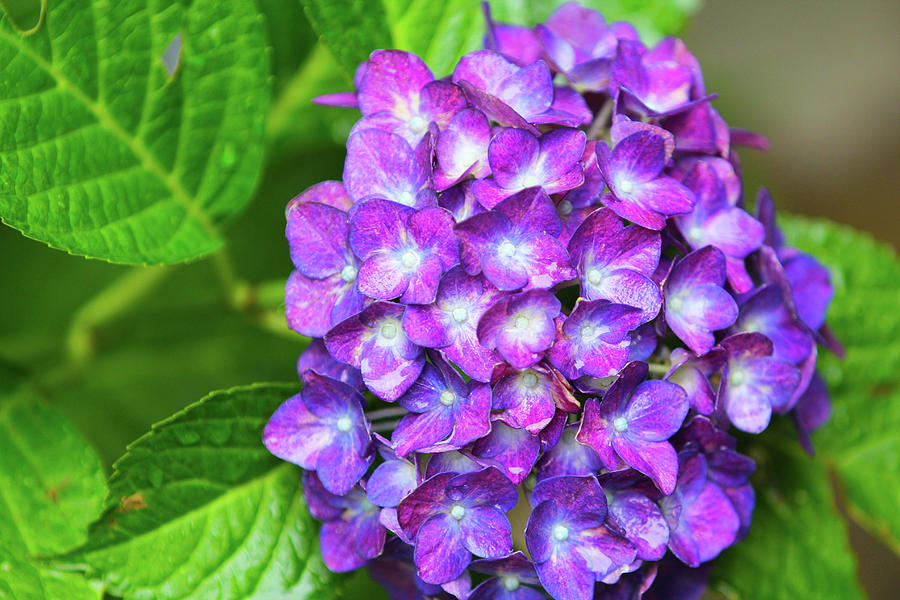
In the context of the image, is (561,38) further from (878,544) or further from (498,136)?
(878,544)

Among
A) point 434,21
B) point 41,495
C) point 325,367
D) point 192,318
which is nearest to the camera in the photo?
point 325,367

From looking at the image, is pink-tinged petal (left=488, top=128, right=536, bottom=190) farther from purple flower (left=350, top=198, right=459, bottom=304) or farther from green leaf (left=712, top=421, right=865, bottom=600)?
green leaf (left=712, top=421, right=865, bottom=600)

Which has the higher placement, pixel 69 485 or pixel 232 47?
pixel 232 47

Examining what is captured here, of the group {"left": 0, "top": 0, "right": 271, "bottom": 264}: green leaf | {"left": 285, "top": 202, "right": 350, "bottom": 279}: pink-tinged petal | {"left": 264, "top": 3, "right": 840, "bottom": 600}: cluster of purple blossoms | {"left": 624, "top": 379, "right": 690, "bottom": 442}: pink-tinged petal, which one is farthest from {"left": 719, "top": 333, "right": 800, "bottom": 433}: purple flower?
{"left": 0, "top": 0, "right": 271, "bottom": 264}: green leaf

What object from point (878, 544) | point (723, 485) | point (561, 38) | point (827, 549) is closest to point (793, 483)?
point (827, 549)

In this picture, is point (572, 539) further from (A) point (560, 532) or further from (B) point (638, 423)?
(B) point (638, 423)

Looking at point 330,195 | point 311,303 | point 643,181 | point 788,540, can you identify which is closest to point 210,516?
point 311,303

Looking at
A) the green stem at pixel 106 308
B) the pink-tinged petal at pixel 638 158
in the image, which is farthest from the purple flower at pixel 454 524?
the green stem at pixel 106 308
